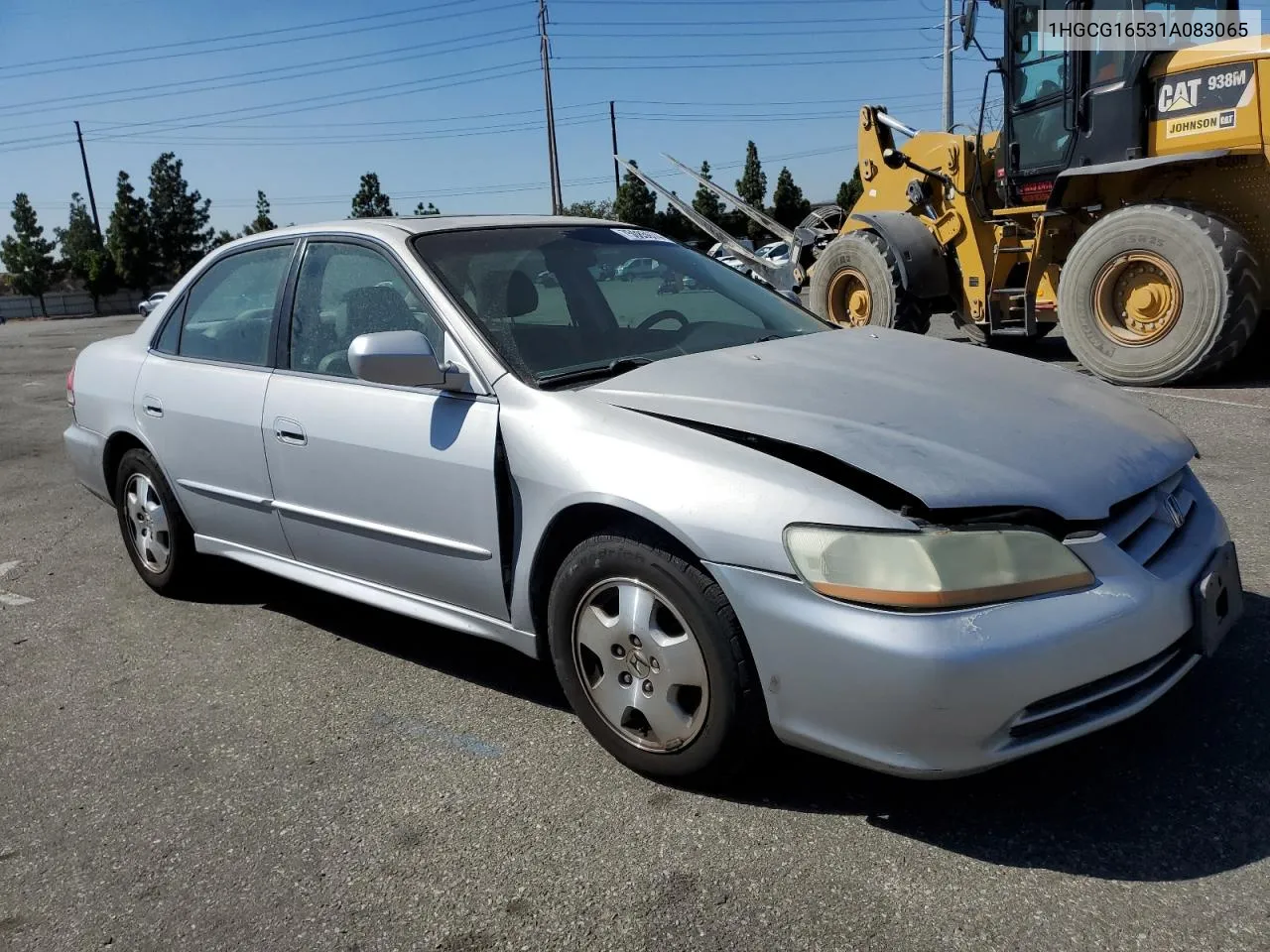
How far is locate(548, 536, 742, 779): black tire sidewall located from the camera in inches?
97.2

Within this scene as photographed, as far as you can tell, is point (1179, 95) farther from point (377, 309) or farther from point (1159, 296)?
point (377, 309)

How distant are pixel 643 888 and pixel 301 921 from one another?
0.76m

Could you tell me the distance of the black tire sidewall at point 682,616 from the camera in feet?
8.10

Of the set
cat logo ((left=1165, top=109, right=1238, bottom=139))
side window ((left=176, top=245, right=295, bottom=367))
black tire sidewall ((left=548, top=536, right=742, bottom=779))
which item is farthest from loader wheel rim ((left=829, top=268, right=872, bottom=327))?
black tire sidewall ((left=548, top=536, right=742, bottom=779))

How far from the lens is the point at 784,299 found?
4055 millimetres

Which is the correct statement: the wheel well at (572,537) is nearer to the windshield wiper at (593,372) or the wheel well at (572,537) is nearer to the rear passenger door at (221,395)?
the windshield wiper at (593,372)

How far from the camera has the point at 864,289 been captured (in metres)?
10.4

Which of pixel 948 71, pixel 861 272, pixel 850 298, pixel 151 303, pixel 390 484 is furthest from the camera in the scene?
pixel 948 71

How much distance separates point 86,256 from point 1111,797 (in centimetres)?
6936

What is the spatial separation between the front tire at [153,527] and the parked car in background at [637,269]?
6.82 ft

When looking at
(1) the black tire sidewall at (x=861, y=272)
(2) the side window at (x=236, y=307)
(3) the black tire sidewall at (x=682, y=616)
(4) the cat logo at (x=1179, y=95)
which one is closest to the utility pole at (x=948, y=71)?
(1) the black tire sidewall at (x=861, y=272)

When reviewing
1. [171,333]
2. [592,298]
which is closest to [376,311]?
[592,298]

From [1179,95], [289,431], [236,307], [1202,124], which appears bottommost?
[289,431]

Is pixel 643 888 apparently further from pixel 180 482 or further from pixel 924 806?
pixel 180 482
